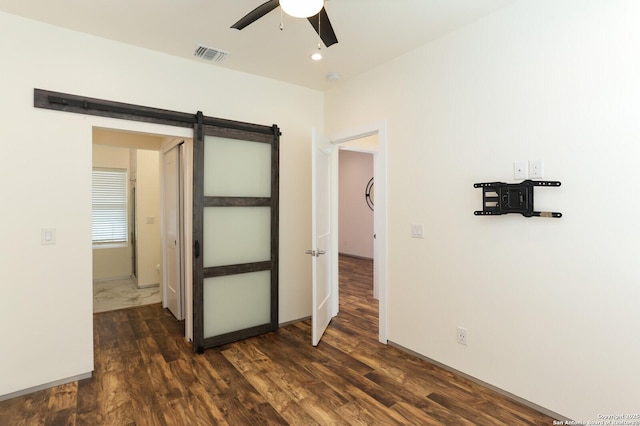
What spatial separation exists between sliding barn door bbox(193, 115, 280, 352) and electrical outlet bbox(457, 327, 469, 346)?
1890 millimetres

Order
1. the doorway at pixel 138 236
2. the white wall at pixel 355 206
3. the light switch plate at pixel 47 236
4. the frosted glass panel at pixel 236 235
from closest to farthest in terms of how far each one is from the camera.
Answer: the light switch plate at pixel 47 236, the frosted glass panel at pixel 236 235, the doorway at pixel 138 236, the white wall at pixel 355 206

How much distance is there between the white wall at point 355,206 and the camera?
821 cm

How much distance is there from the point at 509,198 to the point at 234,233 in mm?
2494

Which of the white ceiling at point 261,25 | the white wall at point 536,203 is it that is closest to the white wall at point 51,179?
the white ceiling at point 261,25

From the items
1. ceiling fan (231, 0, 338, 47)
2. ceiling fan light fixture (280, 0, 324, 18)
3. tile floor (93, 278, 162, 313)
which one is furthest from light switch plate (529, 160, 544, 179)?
tile floor (93, 278, 162, 313)

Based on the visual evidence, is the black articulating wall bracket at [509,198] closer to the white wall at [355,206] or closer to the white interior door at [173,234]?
the white interior door at [173,234]

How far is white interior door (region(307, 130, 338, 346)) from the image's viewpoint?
3242 mm

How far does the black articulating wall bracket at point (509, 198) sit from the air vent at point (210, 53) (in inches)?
98.4

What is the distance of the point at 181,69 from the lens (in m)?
3.15

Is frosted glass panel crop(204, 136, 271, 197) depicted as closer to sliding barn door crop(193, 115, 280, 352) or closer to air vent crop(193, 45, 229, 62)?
sliding barn door crop(193, 115, 280, 352)

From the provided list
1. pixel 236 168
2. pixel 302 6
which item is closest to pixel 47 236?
pixel 236 168

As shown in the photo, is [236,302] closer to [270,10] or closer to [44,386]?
[44,386]

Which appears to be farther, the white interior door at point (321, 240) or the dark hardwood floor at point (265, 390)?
the white interior door at point (321, 240)

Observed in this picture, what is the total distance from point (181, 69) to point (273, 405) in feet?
9.83
